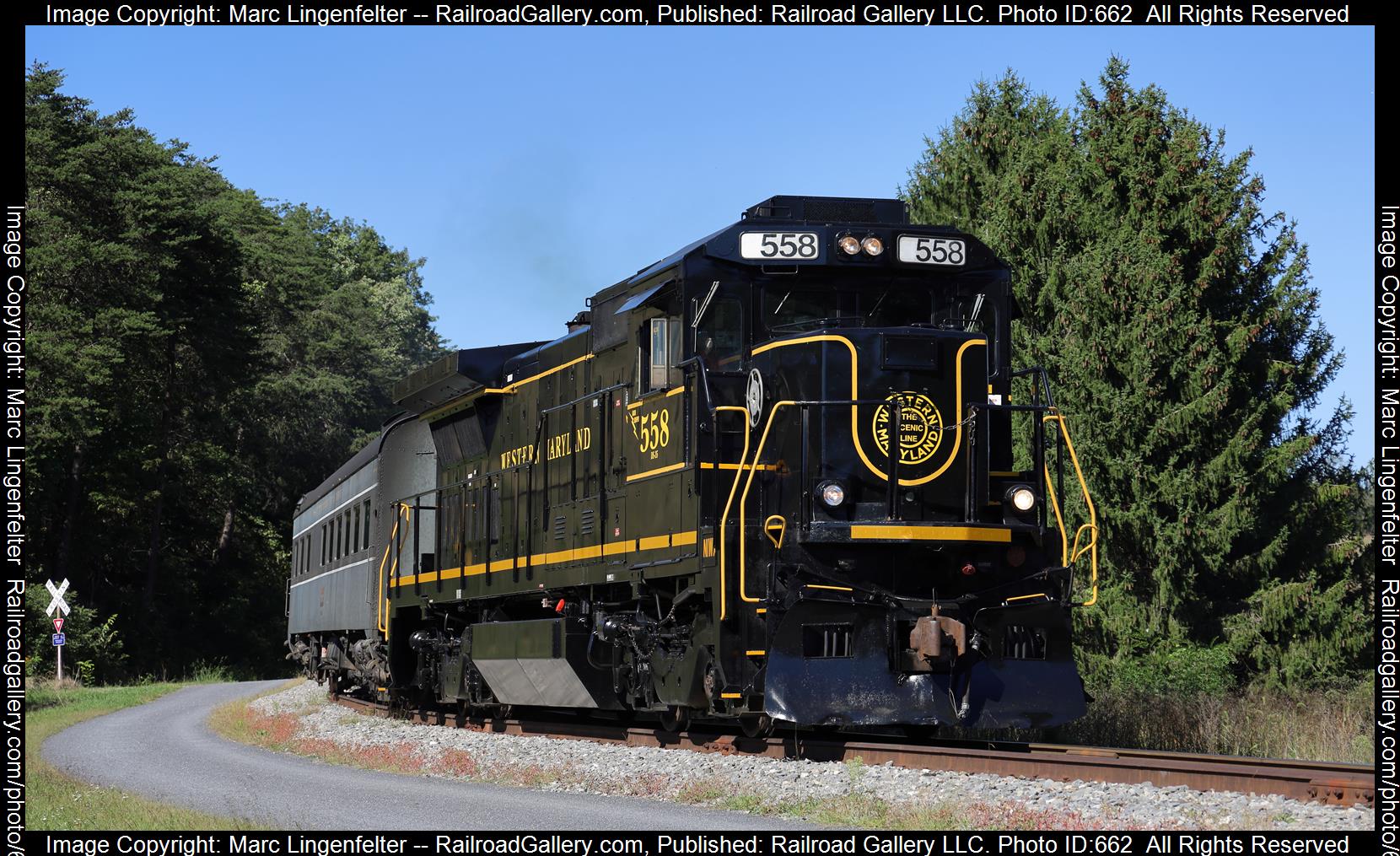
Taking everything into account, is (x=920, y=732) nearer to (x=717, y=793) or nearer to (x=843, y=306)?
(x=717, y=793)

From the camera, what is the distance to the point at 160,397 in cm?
4744

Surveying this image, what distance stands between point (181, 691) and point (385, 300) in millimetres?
52208

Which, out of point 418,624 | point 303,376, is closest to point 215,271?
point 303,376

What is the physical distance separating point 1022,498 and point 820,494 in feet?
5.51

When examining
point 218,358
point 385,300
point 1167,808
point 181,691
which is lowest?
point 181,691

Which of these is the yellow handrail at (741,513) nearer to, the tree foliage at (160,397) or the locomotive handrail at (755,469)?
the locomotive handrail at (755,469)

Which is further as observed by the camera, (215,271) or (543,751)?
(215,271)

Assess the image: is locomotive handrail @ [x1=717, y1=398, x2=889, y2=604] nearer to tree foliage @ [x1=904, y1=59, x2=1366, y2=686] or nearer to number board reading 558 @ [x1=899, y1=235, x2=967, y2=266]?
number board reading 558 @ [x1=899, y1=235, x2=967, y2=266]

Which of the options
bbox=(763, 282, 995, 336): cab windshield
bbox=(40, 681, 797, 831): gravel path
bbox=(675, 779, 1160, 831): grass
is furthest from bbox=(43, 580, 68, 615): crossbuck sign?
bbox=(675, 779, 1160, 831): grass

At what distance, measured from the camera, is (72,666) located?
125 ft

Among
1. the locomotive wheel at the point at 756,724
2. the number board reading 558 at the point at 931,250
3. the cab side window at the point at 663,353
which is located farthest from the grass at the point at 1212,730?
the cab side window at the point at 663,353

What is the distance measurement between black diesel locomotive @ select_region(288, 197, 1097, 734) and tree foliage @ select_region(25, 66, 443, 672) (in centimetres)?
3041

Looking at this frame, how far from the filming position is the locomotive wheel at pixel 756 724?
40.0ft

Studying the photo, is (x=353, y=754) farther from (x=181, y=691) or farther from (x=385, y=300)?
(x=385, y=300)
